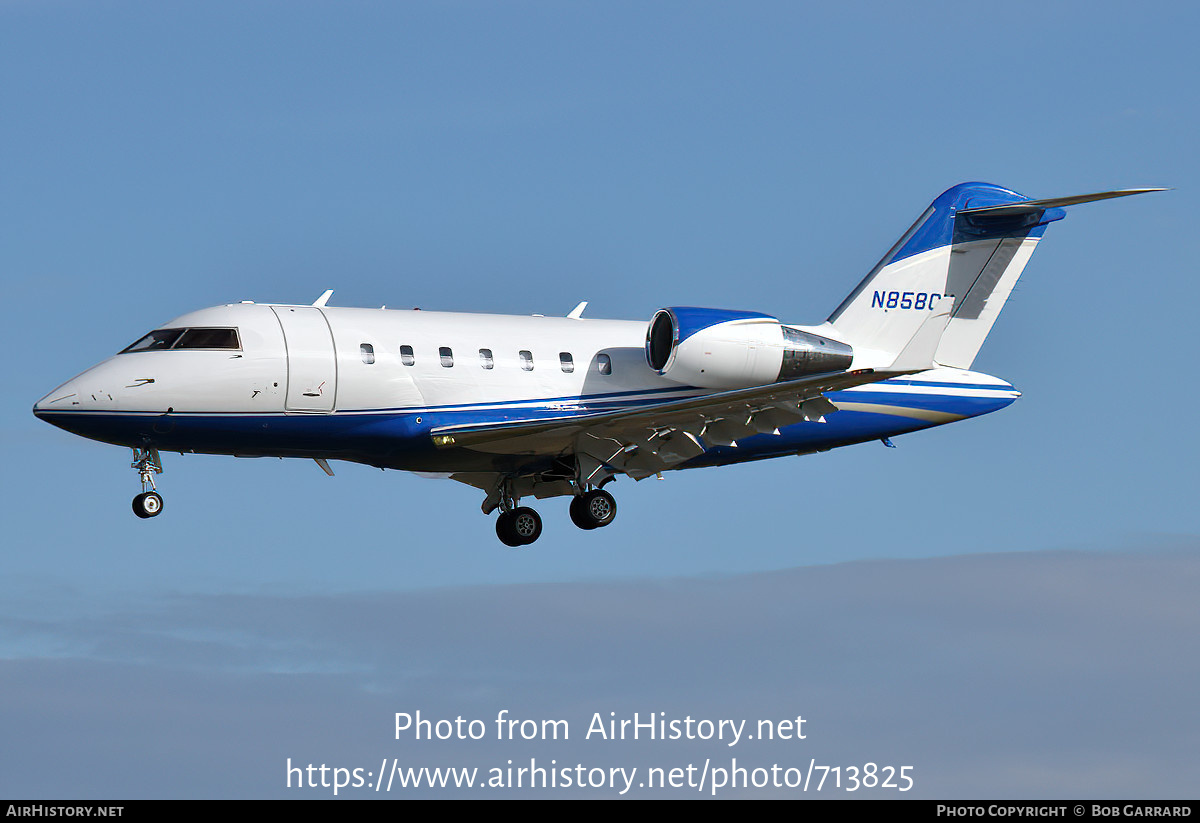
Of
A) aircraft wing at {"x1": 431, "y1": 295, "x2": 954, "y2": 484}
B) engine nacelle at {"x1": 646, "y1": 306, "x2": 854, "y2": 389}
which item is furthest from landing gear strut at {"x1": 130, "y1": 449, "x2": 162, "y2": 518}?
engine nacelle at {"x1": 646, "y1": 306, "x2": 854, "y2": 389}

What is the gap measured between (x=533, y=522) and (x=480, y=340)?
4329 millimetres

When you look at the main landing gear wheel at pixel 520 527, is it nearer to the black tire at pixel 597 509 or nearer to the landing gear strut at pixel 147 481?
the black tire at pixel 597 509

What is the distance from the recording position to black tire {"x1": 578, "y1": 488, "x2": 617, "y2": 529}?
30219mm

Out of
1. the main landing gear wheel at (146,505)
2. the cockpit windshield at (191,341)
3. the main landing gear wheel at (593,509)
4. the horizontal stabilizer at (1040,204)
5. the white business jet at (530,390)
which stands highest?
the horizontal stabilizer at (1040,204)

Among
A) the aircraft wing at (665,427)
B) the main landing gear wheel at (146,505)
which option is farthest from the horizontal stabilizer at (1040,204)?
the main landing gear wheel at (146,505)

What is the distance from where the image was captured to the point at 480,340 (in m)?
29.2

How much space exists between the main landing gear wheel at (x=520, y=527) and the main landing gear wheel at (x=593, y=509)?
4.85 feet

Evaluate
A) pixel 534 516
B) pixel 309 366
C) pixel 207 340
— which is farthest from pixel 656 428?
pixel 207 340

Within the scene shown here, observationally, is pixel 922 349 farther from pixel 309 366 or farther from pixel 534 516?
pixel 309 366

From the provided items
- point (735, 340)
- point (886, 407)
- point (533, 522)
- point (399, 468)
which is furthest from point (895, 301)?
point (399, 468)

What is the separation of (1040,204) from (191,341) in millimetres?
16349

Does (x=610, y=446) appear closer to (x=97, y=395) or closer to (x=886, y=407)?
(x=886, y=407)

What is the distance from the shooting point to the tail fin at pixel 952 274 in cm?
3366

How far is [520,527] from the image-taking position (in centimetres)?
3169
